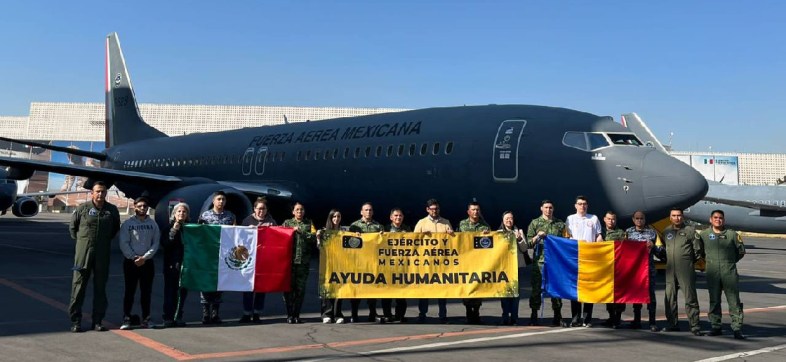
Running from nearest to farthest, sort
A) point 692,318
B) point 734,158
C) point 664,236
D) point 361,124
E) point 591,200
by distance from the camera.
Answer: point 692,318
point 664,236
point 591,200
point 361,124
point 734,158

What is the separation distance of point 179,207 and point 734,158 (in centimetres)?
12153

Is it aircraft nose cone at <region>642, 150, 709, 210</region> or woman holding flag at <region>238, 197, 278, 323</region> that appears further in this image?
aircraft nose cone at <region>642, 150, 709, 210</region>

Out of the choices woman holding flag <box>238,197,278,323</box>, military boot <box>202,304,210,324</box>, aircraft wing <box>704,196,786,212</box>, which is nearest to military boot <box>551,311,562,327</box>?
woman holding flag <box>238,197,278,323</box>

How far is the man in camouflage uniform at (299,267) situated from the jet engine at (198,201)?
7694 mm

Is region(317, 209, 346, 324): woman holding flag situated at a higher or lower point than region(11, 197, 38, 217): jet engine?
lower

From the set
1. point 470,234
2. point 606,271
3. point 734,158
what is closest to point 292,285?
point 470,234

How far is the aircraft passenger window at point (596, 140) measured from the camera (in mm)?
12059

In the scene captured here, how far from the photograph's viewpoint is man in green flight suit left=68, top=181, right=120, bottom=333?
733cm

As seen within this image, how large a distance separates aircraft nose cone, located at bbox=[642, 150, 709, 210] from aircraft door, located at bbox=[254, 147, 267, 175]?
12.1 meters

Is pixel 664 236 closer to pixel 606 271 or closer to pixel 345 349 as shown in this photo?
pixel 606 271

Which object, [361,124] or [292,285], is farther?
[361,124]

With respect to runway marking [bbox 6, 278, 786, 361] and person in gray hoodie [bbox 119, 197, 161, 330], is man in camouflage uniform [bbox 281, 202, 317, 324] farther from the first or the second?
person in gray hoodie [bbox 119, 197, 161, 330]

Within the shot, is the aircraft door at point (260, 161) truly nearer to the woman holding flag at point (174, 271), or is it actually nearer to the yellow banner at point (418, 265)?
the yellow banner at point (418, 265)

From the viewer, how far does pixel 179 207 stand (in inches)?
318
